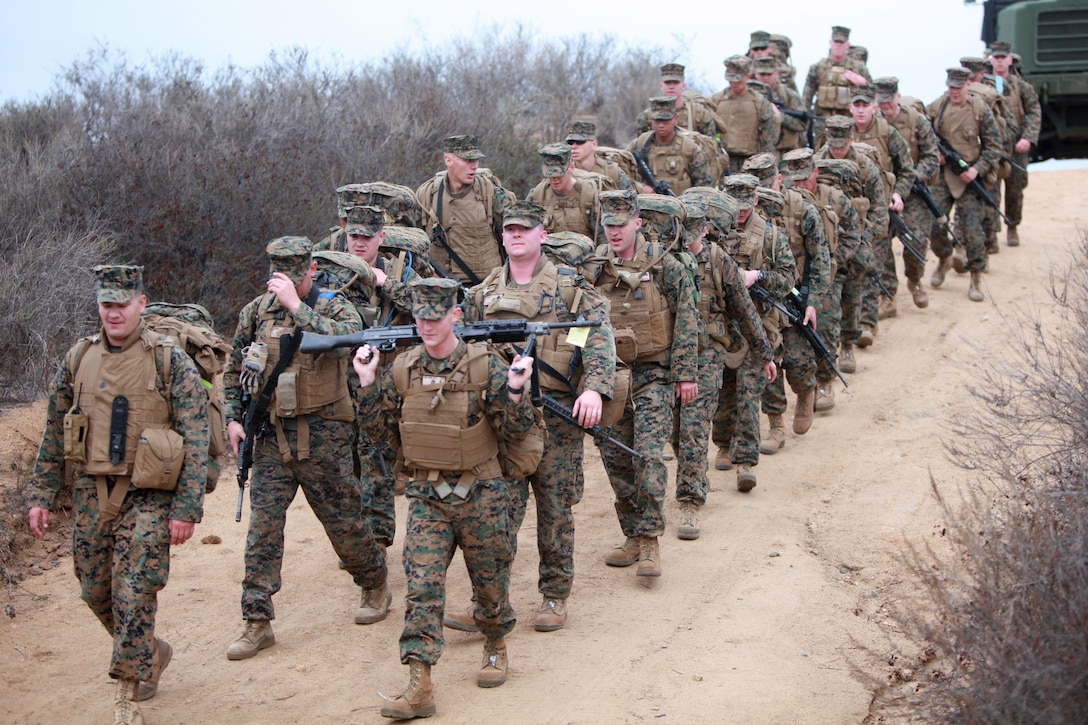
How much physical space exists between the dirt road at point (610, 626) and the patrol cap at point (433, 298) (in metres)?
1.98

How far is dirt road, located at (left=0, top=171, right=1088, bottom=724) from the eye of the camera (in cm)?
682

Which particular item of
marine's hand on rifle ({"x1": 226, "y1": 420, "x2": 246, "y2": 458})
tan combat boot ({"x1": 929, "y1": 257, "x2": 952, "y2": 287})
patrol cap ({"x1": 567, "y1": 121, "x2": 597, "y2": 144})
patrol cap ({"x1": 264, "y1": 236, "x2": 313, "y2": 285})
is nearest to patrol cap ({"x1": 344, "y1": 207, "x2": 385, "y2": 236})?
patrol cap ({"x1": 264, "y1": 236, "x2": 313, "y2": 285})

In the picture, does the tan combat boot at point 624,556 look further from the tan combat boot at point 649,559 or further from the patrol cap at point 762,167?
the patrol cap at point 762,167

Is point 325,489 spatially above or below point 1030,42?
below

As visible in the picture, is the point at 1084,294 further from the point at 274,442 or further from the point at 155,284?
the point at 155,284

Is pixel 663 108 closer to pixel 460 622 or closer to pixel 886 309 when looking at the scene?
pixel 886 309

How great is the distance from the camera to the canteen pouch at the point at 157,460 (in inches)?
251

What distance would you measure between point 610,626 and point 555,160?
4057 millimetres

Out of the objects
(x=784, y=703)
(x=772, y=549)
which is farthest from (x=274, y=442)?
(x=772, y=549)

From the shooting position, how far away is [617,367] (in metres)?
7.82

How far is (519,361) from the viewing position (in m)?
6.41

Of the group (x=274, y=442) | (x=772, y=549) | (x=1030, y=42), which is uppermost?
(x=1030, y=42)

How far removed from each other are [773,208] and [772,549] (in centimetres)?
296

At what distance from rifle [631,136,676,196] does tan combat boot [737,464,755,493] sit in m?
3.26
